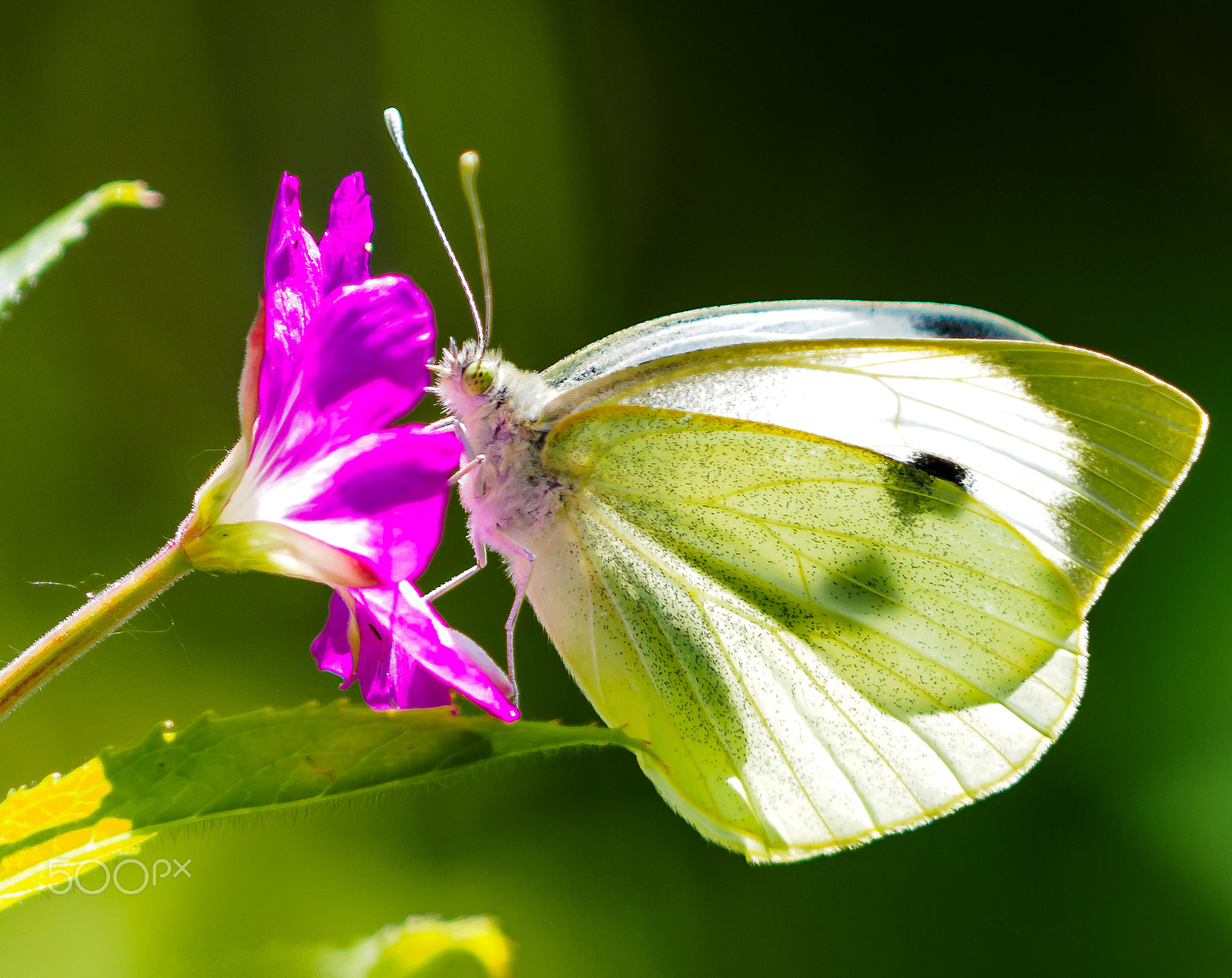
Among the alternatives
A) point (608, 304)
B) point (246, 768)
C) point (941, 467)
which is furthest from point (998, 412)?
point (608, 304)

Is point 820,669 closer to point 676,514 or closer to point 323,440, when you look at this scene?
point 676,514

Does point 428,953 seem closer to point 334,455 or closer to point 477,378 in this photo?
point 334,455

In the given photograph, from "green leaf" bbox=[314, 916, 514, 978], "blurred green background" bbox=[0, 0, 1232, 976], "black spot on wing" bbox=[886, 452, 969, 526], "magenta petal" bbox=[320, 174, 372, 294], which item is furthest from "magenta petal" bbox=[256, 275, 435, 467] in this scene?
"blurred green background" bbox=[0, 0, 1232, 976]

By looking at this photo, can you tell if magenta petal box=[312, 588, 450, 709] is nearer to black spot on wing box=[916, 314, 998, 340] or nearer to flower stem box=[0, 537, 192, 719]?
flower stem box=[0, 537, 192, 719]

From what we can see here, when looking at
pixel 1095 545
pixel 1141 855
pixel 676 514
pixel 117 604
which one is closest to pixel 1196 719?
pixel 1141 855

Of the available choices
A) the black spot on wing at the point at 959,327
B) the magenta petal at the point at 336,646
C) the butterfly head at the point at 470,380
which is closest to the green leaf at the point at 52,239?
the magenta petal at the point at 336,646

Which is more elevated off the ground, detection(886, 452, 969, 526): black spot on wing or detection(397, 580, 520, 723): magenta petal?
detection(397, 580, 520, 723): magenta petal
